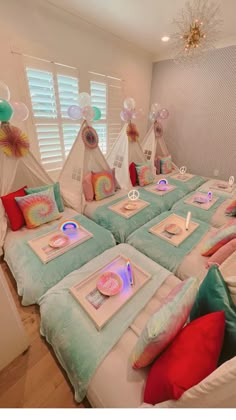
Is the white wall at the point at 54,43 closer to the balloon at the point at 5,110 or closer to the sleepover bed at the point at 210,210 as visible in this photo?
the balloon at the point at 5,110

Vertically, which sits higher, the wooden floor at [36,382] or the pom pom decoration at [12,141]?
the pom pom decoration at [12,141]

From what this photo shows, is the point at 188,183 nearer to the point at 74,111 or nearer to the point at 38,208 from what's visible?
the point at 74,111

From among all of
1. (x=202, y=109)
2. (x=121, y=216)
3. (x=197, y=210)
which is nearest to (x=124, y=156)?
(x=121, y=216)

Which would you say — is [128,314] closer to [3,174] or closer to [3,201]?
[3,201]

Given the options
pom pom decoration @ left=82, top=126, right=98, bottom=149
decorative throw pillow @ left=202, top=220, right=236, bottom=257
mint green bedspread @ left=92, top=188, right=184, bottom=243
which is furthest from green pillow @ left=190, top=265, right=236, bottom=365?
pom pom decoration @ left=82, top=126, right=98, bottom=149

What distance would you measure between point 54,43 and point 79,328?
134 inches

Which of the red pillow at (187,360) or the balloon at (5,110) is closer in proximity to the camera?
the red pillow at (187,360)

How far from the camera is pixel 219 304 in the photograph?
0.79m

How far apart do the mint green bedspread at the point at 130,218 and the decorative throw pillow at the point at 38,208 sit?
53 cm

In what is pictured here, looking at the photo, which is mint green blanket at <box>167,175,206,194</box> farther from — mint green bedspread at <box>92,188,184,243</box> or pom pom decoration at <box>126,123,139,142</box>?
pom pom decoration at <box>126,123,139,142</box>

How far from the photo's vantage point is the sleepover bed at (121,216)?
6.44ft

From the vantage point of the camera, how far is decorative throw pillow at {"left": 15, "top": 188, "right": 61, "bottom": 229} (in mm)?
1856

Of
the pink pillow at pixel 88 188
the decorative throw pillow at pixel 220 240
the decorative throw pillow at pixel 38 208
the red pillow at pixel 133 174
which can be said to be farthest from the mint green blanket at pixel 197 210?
the decorative throw pillow at pixel 38 208

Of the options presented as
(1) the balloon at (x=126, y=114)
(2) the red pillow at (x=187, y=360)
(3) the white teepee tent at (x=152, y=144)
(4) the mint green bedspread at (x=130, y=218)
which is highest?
(1) the balloon at (x=126, y=114)
